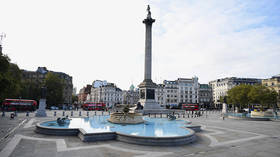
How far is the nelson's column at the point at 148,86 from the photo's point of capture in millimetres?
45094

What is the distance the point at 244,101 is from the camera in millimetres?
53562

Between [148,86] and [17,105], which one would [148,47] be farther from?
[17,105]

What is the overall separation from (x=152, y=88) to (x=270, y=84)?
191 feet

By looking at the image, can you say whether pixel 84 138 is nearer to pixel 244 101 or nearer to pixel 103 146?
pixel 103 146

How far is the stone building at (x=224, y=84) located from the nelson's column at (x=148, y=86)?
241 ft

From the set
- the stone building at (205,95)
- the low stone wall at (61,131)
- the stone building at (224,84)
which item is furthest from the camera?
the stone building at (205,95)

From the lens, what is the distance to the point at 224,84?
10731cm

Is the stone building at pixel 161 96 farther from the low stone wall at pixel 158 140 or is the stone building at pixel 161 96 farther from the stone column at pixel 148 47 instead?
the low stone wall at pixel 158 140

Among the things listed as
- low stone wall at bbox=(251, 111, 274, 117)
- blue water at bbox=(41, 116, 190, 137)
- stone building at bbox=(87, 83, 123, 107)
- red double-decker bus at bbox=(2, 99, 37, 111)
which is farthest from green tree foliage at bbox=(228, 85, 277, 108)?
stone building at bbox=(87, 83, 123, 107)

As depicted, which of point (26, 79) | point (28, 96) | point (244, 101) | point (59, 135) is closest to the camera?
point (59, 135)

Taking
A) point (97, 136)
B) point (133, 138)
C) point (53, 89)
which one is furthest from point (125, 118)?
point (53, 89)

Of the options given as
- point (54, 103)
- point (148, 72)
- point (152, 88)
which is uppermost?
point (148, 72)

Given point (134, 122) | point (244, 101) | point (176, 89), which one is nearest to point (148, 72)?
point (134, 122)

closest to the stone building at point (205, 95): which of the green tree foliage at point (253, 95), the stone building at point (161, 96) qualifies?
the stone building at point (161, 96)
